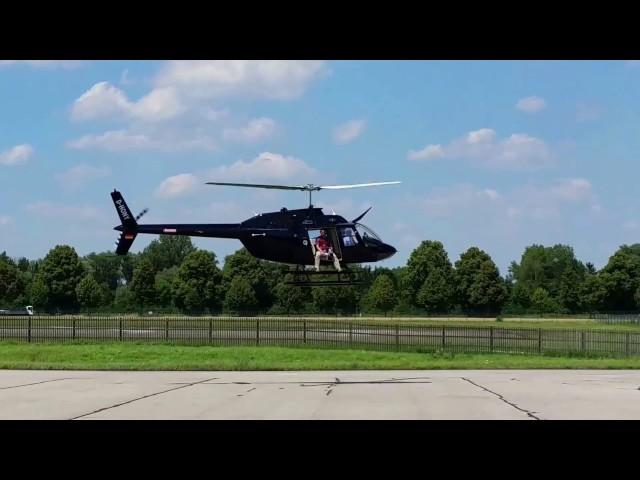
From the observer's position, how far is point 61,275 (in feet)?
226

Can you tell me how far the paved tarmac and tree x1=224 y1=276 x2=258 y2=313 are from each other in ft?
86.8

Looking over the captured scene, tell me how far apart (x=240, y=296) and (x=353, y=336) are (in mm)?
13685

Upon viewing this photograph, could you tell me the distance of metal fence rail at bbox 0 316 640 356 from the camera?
113ft

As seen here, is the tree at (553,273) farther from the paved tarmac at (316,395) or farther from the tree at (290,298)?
the paved tarmac at (316,395)

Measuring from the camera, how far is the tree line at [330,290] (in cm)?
5244

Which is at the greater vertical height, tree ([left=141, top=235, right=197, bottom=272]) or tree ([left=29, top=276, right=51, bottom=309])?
tree ([left=141, top=235, right=197, bottom=272])

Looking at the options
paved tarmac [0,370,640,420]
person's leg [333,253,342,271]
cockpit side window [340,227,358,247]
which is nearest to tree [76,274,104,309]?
person's leg [333,253,342,271]

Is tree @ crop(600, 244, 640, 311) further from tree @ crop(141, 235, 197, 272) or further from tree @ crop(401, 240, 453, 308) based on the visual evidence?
tree @ crop(141, 235, 197, 272)

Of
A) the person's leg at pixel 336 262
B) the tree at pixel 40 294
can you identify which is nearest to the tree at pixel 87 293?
the tree at pixel 40 294

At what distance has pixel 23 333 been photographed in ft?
124
